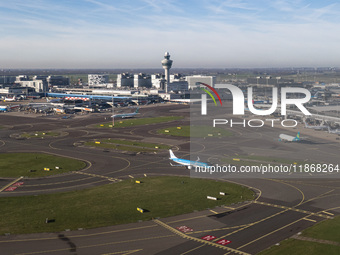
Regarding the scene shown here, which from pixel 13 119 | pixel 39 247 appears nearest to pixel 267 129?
pixel 39 247

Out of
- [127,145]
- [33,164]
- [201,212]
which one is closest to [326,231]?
[201,212]

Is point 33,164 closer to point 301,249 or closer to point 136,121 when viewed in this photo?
point 301,249

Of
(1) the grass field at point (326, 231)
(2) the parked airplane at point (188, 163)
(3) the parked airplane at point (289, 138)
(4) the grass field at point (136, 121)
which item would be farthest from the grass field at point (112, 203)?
(4) the grass field at point (136, 121)

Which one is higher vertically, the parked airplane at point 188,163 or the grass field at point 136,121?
the grass field at point 136,121

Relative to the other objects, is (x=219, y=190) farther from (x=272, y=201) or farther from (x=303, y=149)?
(x=303, y=149)

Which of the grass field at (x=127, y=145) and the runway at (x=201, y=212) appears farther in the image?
the grass field at (x=127, y=145)

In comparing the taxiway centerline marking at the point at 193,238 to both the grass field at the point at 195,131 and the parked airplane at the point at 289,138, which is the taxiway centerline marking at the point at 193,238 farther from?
the grass field at the point at 195,131

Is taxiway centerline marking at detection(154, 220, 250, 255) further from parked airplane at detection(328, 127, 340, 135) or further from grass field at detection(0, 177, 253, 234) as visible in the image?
parked airplane at detection(328, 127, 340, 135)
